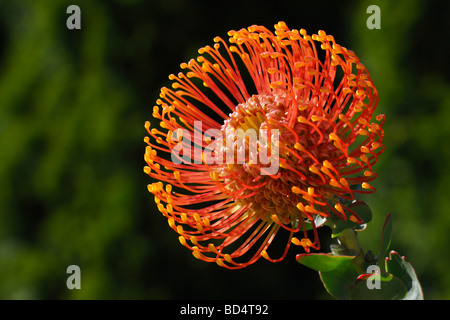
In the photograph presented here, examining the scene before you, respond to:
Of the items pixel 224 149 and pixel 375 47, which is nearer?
pixel 224 149

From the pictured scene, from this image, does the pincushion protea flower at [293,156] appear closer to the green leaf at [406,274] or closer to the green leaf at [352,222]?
the green leaf at [352,222]

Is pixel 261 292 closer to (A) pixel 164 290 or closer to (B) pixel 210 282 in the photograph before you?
(B) pixel 210 282

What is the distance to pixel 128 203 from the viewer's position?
3467mm

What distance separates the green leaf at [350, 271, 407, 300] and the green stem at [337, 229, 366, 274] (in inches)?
4.0

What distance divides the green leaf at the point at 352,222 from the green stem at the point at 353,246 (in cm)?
1

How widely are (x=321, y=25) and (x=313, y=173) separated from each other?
8.70 feet

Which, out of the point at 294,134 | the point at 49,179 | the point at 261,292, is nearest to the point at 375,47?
the point at 261,292

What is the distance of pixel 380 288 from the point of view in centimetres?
123

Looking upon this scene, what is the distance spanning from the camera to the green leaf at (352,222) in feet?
4.38

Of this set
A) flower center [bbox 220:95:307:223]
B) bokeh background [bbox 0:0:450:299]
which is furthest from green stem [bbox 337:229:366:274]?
bokeh background [bbox 0:0:450:299]

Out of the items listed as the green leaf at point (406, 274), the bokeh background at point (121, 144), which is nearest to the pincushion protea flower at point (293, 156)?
the green leaf at point (406, 274)

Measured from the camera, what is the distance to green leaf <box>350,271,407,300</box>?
1.23 metres

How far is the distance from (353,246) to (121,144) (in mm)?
2506

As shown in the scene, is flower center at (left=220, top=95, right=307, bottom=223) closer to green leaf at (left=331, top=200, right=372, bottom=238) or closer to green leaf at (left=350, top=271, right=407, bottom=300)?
green leaf at (left=331, top=200, right=372, bottom=238)
